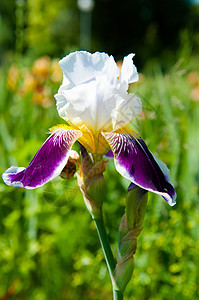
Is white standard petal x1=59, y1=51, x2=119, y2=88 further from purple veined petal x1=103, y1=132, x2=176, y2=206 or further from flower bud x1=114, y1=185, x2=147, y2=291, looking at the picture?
flower bud x1=114, y1=185, x2=147, y2=291

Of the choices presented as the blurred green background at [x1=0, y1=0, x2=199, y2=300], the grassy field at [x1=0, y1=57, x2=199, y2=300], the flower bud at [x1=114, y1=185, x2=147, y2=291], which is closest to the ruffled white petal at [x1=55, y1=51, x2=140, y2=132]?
the flower bud at [x1=114, y1=185, x2=147, y2=291]

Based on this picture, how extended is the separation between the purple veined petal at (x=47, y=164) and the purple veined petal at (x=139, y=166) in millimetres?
71

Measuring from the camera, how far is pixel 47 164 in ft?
1.79

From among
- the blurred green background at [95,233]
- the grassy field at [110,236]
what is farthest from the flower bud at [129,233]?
the grassy field at [110,236]

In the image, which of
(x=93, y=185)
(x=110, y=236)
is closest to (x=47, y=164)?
(x=93, y=185)

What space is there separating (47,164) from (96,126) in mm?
118

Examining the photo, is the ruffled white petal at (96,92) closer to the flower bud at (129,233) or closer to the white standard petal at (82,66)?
the white standard petal at (82,66)

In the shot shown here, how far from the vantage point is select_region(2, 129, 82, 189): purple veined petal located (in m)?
0.53

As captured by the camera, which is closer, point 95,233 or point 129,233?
point 129,233

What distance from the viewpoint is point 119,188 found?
141 cm

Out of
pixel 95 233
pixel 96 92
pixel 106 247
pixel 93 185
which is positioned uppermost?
pixel 96 92

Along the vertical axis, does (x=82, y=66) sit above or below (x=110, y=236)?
above

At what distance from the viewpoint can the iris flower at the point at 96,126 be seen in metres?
0.54

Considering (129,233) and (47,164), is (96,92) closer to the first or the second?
(47,164)
